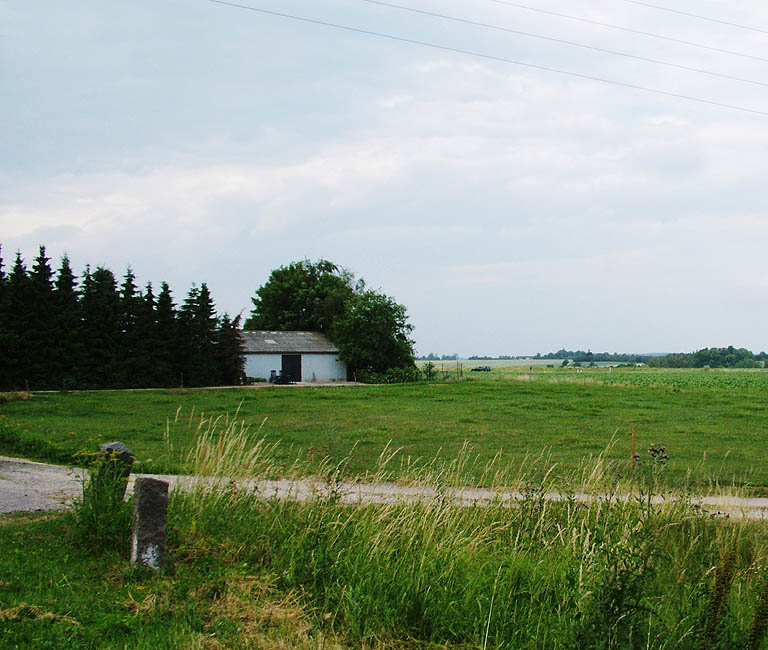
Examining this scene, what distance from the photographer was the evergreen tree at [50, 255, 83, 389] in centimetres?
3691

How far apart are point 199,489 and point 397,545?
2.67 meters

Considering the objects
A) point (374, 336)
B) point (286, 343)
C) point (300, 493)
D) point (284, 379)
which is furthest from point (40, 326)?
Result: point (300, 493)

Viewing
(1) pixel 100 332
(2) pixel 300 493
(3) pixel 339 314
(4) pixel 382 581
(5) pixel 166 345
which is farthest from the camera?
(3) pixel 339 314

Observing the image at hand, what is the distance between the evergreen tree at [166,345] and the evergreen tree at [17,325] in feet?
23.4

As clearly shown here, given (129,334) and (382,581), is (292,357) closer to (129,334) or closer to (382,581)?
(129,334)

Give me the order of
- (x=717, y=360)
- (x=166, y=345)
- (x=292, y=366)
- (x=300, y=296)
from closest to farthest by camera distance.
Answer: (x=166, y=345), (x=292, y=366), (x=300, y=296), (x=717, y=360)

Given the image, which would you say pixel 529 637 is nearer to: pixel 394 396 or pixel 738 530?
pixel 738 530

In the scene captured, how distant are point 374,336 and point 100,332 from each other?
1993cm

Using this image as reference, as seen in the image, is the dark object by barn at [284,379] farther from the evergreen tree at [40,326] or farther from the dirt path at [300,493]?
the dirt path at [300,493]

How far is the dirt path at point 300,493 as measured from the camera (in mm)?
8906

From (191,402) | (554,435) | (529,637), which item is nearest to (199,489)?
(529,637)

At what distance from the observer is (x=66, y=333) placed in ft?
122

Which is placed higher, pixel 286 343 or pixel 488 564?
pixel 286 343

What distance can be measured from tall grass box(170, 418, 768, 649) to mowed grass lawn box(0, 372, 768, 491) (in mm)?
1563
